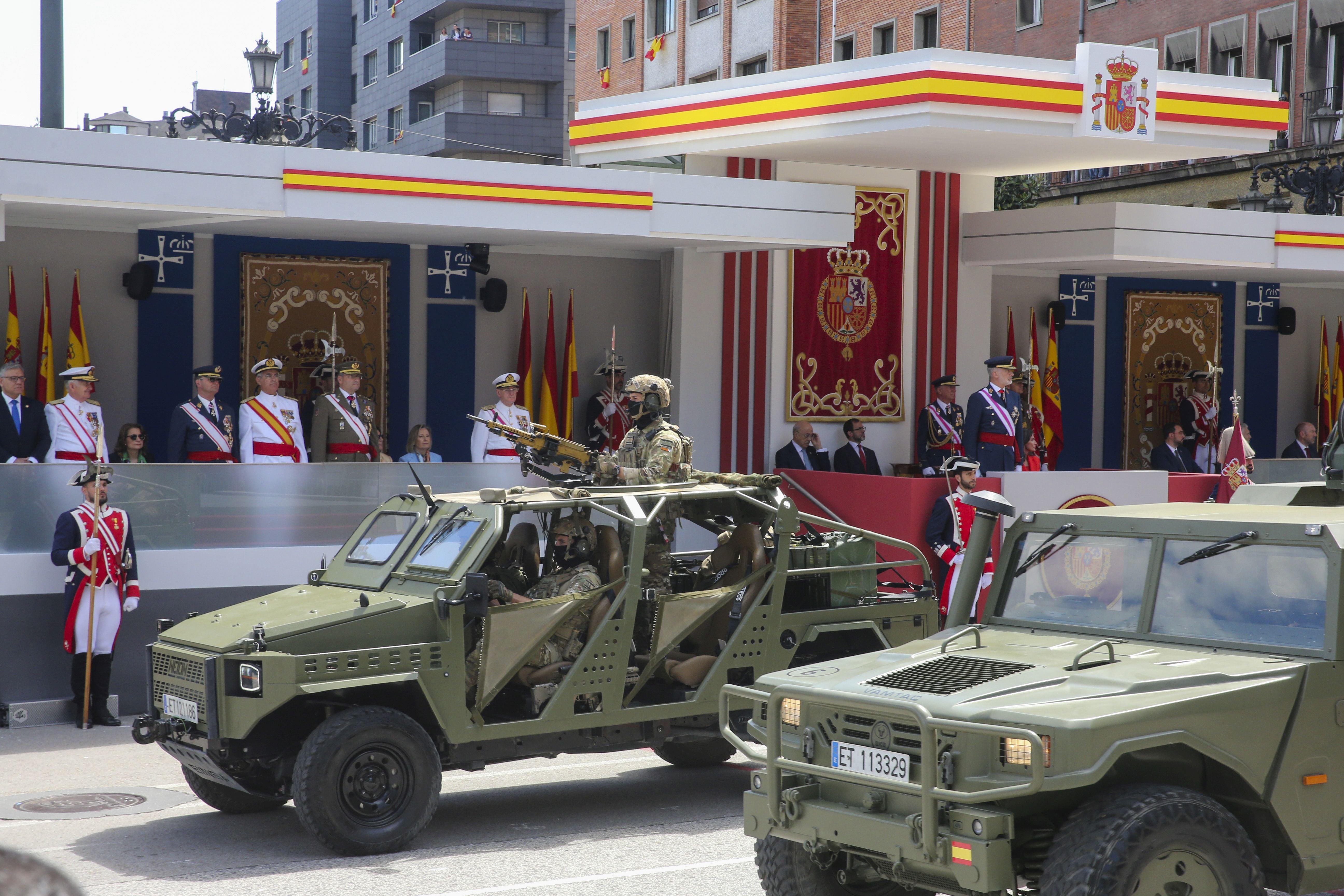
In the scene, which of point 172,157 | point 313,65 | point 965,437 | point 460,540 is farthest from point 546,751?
point 313,65

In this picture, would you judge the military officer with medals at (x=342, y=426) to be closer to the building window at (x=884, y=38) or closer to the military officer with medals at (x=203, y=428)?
the military officer with medals at (x=203, y=428)

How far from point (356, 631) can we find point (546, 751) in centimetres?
130

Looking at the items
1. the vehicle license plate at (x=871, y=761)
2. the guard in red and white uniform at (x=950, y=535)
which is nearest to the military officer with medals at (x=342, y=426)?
the guard in red and white uniform at (x=950, y=535)

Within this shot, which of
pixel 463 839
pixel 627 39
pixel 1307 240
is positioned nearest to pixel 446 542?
pixel 463 839

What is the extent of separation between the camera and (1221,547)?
6227mm

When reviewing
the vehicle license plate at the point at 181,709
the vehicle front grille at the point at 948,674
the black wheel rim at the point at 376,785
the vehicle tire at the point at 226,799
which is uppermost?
the vehicle front grille at the point at 948,674

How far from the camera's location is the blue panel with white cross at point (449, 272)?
16234mm

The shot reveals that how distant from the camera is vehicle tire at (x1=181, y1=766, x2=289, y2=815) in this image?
8758 millimetres

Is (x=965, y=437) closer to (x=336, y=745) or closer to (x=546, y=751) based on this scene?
(x=546, y=751)

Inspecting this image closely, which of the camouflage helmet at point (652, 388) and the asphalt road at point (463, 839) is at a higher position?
the camouflage helmet at point (652, 388)

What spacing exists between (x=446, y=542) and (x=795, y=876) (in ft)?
10.8

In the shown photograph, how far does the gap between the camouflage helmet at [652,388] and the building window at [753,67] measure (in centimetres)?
3297

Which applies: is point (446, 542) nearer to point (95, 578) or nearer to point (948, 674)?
point (948, 674)

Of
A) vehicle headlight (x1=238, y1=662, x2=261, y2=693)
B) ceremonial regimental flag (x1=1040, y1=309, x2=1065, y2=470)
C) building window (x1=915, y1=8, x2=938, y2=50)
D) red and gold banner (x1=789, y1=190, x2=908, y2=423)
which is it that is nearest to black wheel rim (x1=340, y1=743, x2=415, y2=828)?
vehicle headlight (x1=238, y1=662, x2=261, y2=693)
